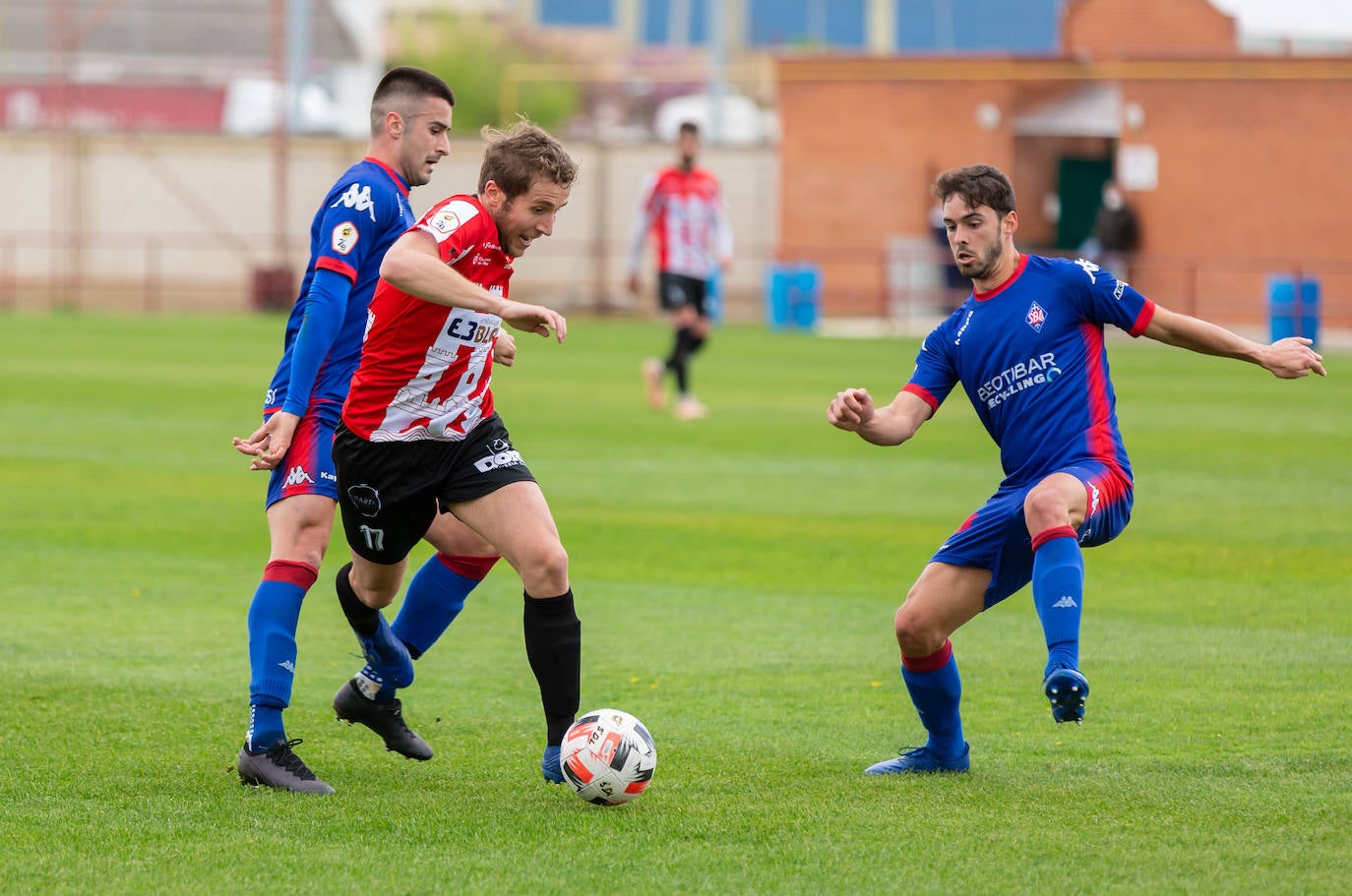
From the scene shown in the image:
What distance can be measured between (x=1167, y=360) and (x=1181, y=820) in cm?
2067

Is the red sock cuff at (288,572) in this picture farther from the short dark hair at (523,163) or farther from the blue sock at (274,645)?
the short dark hair at (523,163)

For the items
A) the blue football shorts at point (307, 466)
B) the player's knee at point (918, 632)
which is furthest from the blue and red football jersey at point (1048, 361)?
the blue football shorts at point (307, 466)

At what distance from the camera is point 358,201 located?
18.5ft

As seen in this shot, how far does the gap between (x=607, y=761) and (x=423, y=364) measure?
1.34 meters

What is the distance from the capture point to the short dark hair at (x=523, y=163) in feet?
17.3

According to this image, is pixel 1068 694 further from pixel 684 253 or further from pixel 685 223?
pixel 685 223

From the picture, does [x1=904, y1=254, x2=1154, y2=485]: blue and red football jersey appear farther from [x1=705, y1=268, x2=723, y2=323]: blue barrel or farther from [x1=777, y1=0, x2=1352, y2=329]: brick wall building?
[x1=705, y1=268, x2=723, y2=323]: blue barrel

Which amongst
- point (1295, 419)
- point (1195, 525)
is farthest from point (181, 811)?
point (1295, 419)

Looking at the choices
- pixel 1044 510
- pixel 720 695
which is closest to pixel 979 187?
pixel 1044 510

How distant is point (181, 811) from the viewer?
5.07 metres

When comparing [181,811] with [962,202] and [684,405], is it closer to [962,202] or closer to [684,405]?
[962,202]

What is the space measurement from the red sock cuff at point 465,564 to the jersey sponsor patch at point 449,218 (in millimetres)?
1245

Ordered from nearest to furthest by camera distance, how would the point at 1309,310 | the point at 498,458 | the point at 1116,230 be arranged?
1. the point at 498,458
2. the point at 1309,310
3. the point at 1116,230

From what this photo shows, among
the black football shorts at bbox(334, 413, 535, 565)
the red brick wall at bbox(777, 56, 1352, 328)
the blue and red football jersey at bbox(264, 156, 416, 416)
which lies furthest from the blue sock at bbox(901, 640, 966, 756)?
the red brick wall at bbox(777, 56, 1352, 328)
